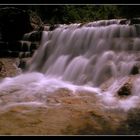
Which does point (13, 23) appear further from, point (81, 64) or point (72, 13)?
point (72, 13)

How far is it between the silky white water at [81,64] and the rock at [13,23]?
98 cm

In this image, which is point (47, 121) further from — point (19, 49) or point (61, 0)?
point (19, 49)

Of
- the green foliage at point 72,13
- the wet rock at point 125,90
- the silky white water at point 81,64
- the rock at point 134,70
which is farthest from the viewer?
the green foliage at point 72,13

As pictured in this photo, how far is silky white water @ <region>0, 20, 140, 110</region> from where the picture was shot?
548 centimetres

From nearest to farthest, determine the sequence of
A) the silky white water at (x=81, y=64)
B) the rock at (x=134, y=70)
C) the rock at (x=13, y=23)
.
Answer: the silky white water at (x=81, y=64)
the rock at (x=134, y=70)
the rock at (x=13, y=23)

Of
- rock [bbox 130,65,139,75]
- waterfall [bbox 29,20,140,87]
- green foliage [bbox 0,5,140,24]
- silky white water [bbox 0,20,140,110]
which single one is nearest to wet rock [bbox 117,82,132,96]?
silky white water [bbox 0,20,140,110]

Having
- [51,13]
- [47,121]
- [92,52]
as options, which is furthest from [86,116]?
[51,13]

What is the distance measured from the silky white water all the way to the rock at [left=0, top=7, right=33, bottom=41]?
0.98 meters

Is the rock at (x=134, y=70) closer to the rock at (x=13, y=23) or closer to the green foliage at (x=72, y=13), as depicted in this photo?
the rock at (x=13, y=23)

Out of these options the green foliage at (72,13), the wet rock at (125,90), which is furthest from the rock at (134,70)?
the green foliage at (72,13)

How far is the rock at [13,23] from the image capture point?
9.54 metres

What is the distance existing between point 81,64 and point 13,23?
3.39 meters

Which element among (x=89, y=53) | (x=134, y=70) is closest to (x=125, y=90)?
(x=134, y=70)

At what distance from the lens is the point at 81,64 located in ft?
24.0
